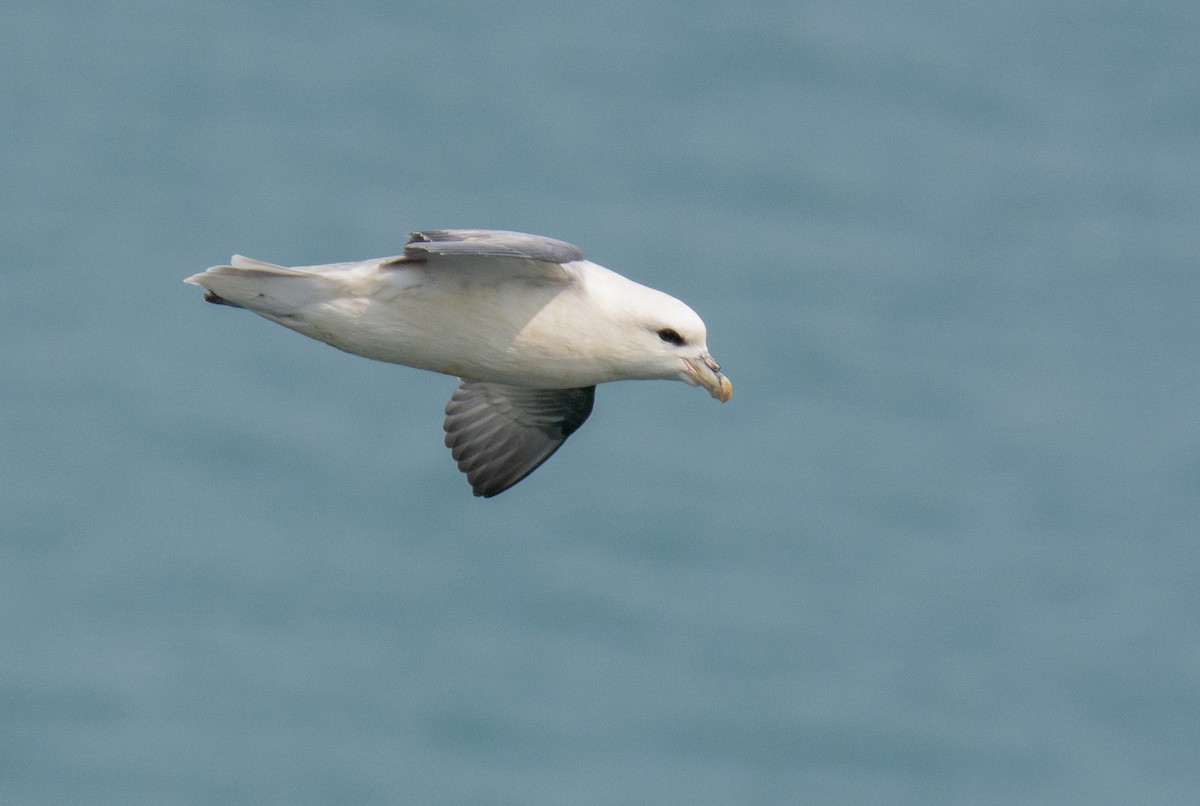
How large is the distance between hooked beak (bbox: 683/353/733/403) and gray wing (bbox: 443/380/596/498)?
209 centimetres

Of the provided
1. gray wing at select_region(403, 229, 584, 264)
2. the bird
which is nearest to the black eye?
the bird

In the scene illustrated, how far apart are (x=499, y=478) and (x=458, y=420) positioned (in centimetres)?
43

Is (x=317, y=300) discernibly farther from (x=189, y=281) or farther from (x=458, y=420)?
(x=458, y=420)

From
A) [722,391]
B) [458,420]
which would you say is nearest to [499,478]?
[458,420]

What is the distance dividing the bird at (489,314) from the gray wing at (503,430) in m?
1.69

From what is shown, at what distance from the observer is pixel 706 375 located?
738 centimetres

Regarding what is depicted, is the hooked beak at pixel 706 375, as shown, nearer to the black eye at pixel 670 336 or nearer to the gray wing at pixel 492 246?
the black eye at pixel 670 336

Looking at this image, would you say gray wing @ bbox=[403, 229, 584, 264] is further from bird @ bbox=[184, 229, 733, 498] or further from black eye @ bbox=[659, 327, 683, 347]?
black eye @ bbox=[659, 327, 683, 347]

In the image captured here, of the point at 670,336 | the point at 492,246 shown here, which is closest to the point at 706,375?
the point at 670,336

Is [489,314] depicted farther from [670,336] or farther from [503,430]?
[503,430]

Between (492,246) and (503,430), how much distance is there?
2.82 metres

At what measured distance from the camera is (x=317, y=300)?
7680 millimetres

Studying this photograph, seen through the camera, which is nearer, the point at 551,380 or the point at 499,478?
the point at 551,380

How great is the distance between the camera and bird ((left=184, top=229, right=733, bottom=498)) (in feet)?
24.3
